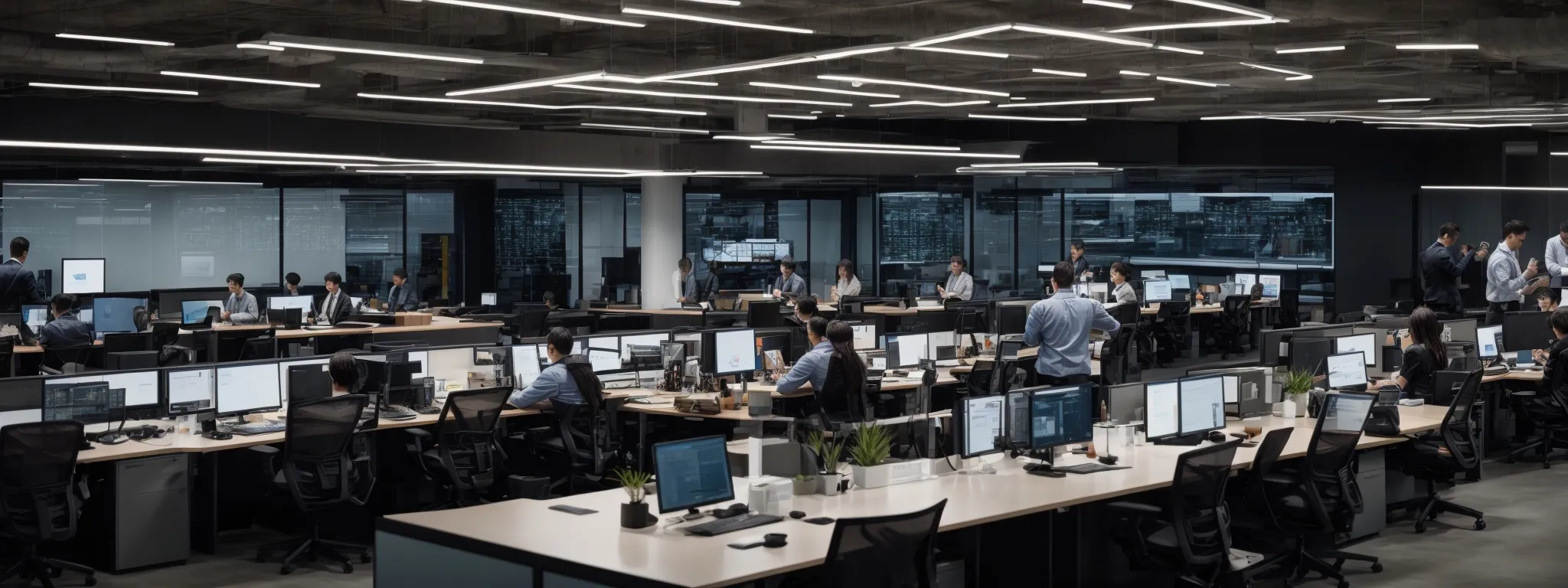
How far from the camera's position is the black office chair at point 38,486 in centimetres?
704

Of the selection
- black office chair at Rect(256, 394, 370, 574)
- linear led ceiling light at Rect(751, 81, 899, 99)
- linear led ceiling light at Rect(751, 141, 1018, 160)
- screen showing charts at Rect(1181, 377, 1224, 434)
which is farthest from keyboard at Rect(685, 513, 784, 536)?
linear led ceiling light at Rect(751, 141, 1018, 160)

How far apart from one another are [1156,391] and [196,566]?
5444 mm

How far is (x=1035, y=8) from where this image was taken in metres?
10.4

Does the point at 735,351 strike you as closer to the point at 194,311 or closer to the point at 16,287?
the point at 194,311

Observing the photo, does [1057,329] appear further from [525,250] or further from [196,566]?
[525,250]

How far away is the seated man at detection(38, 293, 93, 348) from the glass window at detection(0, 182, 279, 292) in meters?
5.93

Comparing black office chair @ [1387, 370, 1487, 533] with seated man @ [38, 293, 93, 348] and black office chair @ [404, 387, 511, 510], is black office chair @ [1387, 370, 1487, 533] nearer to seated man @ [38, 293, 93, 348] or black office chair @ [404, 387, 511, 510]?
black office chair @ [404, 387, 511, 510]

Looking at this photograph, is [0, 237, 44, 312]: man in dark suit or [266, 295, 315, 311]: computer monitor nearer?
[0, 237, 44, 312]: man in dark suit

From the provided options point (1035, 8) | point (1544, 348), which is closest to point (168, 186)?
point (1035, 8)

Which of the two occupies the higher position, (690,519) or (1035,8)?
(1035,8)

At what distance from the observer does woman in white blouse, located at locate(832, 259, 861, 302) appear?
61.5ft

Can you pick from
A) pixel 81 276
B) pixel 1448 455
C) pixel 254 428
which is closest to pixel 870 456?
pixel 254 428

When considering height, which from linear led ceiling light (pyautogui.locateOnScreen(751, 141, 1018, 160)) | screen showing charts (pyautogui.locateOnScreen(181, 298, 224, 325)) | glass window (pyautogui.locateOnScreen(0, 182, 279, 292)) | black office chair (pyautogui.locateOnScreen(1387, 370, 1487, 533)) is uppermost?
linear led ceiling light (pyautogui.locateOnScreen(751, 141, 1018, 160))

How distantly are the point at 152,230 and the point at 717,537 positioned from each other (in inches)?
645
